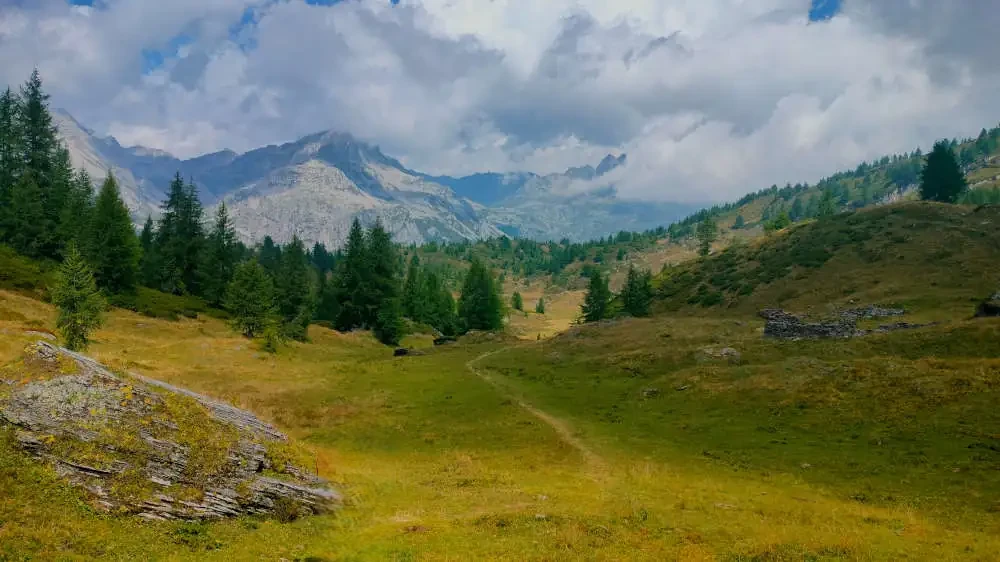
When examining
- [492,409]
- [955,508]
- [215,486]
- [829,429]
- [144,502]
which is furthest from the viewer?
[492,409]

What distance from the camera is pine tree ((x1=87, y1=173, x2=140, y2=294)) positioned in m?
82.5

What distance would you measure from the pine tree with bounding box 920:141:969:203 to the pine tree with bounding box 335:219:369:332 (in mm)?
140646

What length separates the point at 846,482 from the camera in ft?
86.1

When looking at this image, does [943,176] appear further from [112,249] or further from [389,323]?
[112,249]

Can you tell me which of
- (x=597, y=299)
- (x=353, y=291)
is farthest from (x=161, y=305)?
(x=597, y=299)

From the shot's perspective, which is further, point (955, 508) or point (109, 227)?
point (109, 227)

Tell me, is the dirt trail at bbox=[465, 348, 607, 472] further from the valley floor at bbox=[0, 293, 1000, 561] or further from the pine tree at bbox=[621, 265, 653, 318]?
the pine tree at bbox=[621, 265, 653, 318]

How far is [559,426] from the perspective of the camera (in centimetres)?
4028

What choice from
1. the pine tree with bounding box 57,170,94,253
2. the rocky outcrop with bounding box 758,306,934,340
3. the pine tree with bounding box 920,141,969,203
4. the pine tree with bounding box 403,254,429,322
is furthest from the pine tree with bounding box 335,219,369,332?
the pine tree with bounding box 920,141,969,203

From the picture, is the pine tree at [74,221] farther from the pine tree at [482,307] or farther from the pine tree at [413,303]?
the pine tree at [482,307]

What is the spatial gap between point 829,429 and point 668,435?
9501 millimetres

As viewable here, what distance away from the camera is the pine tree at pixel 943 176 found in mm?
137875

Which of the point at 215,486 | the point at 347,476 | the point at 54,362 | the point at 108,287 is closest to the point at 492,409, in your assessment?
the point at 347,476

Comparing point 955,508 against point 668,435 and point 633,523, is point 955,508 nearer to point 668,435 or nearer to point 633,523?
point 633,523
